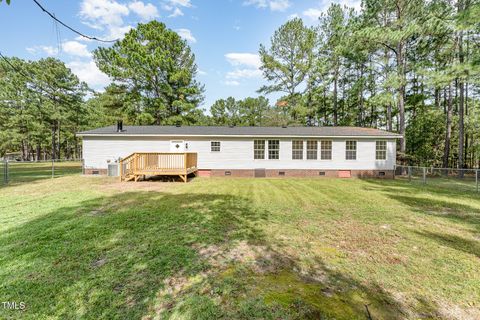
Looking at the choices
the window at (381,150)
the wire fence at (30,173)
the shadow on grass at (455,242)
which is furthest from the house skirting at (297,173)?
the wire fence at (30,173)

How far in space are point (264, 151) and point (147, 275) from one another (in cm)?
1104

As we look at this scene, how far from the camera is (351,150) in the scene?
13.2m

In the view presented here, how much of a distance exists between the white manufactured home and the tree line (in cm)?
382

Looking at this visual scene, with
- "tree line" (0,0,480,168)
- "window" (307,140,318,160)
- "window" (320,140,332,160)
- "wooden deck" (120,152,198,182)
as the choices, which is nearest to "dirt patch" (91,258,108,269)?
"wooden deck" (120,152,198,182)

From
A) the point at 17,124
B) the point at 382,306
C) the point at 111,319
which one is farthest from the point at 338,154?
the point at 17,124

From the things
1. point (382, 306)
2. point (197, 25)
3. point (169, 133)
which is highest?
point (197, 25)

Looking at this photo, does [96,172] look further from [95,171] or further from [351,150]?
[351,150]

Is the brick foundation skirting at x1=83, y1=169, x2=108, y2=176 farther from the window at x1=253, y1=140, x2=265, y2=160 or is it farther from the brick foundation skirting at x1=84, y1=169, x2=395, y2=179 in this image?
the window at x1=253, y1=140, x2=265, y2=160

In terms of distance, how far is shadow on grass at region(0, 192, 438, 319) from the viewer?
228cm

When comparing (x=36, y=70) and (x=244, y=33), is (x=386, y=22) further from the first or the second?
(x=36, y=70)

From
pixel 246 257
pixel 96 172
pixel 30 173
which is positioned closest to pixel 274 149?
pixel 246 257

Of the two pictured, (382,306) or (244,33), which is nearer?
(382,306)

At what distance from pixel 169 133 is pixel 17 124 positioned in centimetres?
2915

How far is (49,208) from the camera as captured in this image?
19.0 feet
